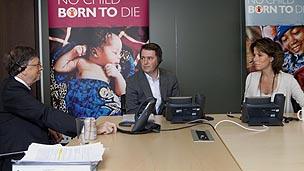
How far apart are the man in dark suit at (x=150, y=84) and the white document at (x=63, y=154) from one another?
1736mm

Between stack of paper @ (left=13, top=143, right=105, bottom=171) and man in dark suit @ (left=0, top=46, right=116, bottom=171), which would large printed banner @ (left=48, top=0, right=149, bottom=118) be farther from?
stack of paper @ (left=13, top=143, right=105, bottom=171)

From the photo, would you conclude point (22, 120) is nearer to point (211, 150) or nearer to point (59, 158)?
point (59, 158)

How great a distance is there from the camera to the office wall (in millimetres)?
4875

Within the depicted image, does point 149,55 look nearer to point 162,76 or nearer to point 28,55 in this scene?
point 162,76

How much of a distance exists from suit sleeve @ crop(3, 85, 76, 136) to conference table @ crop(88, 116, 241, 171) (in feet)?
0.86

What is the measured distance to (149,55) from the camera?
13.3ft

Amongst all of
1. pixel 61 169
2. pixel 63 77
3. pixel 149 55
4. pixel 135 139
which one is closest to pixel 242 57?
pixel 149 55

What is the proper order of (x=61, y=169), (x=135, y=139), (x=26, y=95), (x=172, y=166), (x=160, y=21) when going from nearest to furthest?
(x=61, y=169) < (x=172, y=166) < (x=135, y=139) < (x=26, y=95) < (x=160, y=21)

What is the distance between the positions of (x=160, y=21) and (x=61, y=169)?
Answer: 332 cm

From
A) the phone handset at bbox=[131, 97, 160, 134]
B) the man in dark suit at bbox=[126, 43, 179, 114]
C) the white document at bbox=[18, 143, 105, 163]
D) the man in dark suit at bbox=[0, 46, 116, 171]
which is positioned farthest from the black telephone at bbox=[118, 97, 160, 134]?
the man in dark suit at bbox=[126, 43, 179, 114]

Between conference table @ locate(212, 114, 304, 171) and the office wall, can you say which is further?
the office wall

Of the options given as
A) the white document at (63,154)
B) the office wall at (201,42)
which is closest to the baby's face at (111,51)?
the office wall at (201,42)

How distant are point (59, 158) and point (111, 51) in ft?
10.3

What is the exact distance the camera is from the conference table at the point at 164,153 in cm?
197
